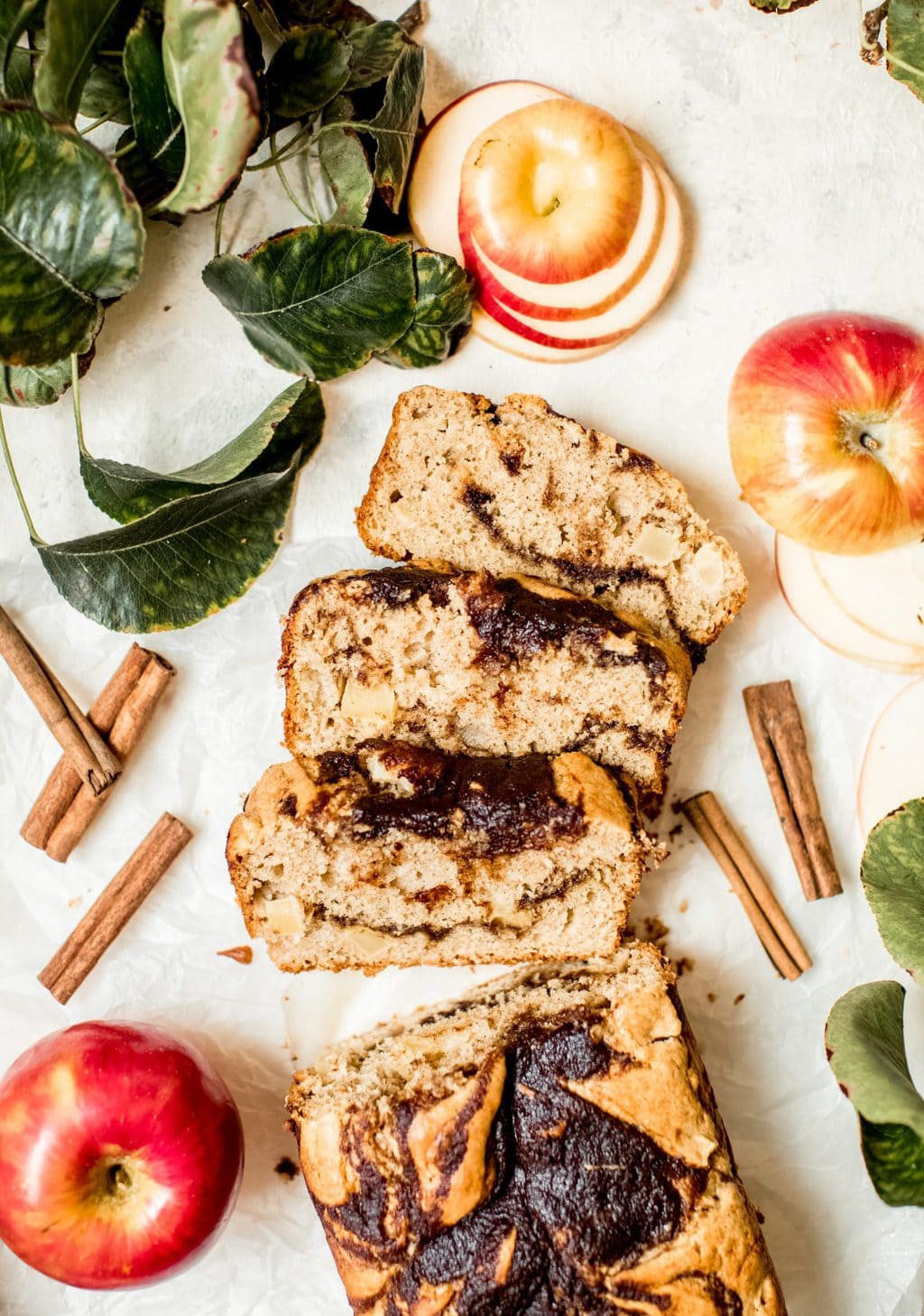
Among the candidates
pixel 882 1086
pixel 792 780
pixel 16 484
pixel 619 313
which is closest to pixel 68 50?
pixel 16 484

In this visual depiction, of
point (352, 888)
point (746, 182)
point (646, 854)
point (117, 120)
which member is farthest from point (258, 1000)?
point (746, 182)

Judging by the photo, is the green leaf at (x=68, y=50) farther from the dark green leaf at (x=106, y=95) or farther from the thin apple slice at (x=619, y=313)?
the thin apple slice at (x=619, y=313)

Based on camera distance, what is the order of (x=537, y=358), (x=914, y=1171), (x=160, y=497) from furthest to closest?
1. (x=537, y=358)
2. (x=160, y=497)
3. (x=914, y=1171)

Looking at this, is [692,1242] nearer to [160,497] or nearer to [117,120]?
[160,497]

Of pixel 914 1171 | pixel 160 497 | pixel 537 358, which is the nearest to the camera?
pixel 914 1171

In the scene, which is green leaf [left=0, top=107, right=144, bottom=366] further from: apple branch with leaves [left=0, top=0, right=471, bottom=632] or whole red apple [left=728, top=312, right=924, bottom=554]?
whole red apple [left=728, top=312, right=924, bottom=554]

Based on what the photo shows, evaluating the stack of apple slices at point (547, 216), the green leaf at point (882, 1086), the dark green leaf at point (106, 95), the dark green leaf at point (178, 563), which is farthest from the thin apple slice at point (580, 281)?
the green leaf at point (882, 1086)
